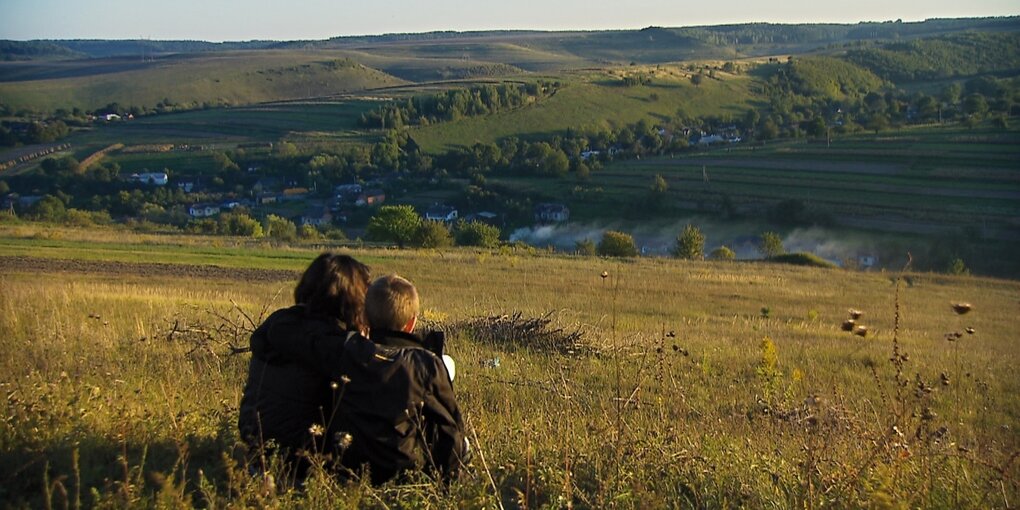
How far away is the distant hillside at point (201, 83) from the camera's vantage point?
333ft

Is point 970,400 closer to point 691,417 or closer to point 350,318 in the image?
point 691,417

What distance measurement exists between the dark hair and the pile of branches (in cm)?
481

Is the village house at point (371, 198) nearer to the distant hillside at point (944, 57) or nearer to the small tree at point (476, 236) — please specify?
the small tree at point (476, 236)

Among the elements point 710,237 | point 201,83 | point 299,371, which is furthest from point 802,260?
point 201,83

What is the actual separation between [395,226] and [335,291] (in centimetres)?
3247

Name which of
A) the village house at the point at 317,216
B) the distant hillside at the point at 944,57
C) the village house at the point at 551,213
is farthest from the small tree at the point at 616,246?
the distant hillside at the point at 944,57

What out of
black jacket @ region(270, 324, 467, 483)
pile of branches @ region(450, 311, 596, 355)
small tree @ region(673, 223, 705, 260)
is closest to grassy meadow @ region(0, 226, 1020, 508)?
pile of branches @ region(450, 311, 596, 355)

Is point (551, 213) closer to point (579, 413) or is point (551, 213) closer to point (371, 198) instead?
point (371, 198)

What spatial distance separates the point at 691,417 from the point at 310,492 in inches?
140

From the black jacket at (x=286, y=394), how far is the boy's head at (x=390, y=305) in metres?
0.17

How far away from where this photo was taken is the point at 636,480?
357 centimetres

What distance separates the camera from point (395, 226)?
35938 mm

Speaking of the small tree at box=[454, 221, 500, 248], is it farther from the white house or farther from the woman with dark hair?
the white house

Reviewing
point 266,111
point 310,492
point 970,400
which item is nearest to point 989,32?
point 266,111
